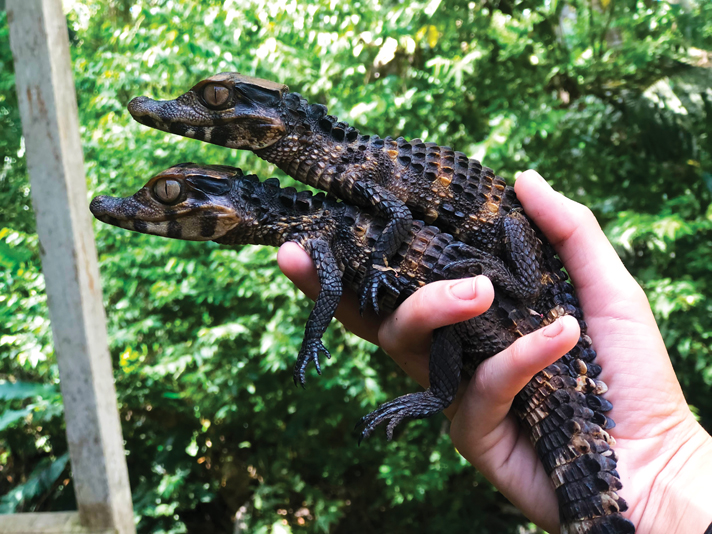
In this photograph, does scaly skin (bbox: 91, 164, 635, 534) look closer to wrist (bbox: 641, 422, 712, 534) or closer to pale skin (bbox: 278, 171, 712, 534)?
pale skin (bbox: 278, 171, 712, 534)

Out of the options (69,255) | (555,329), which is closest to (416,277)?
(555,329)

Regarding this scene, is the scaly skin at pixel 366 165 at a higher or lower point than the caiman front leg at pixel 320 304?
higher

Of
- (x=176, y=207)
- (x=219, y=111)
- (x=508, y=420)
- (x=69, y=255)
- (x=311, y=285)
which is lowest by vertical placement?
(x=508, y=420)

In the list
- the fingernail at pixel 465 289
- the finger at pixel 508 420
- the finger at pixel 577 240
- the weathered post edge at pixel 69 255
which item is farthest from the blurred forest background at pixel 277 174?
the fingernail at pixel 465 289

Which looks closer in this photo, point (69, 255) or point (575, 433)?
point (575, 433)

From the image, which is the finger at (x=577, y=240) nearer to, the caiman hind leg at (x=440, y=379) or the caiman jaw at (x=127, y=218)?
the caiman hind leg at (x=440, y=379)

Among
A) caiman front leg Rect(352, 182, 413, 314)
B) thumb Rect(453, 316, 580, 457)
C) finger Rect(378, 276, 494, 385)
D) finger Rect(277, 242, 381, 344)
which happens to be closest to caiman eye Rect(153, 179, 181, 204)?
finger Rect(277, 242, 381, 344)

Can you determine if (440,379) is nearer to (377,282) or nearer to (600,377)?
(377,282)
